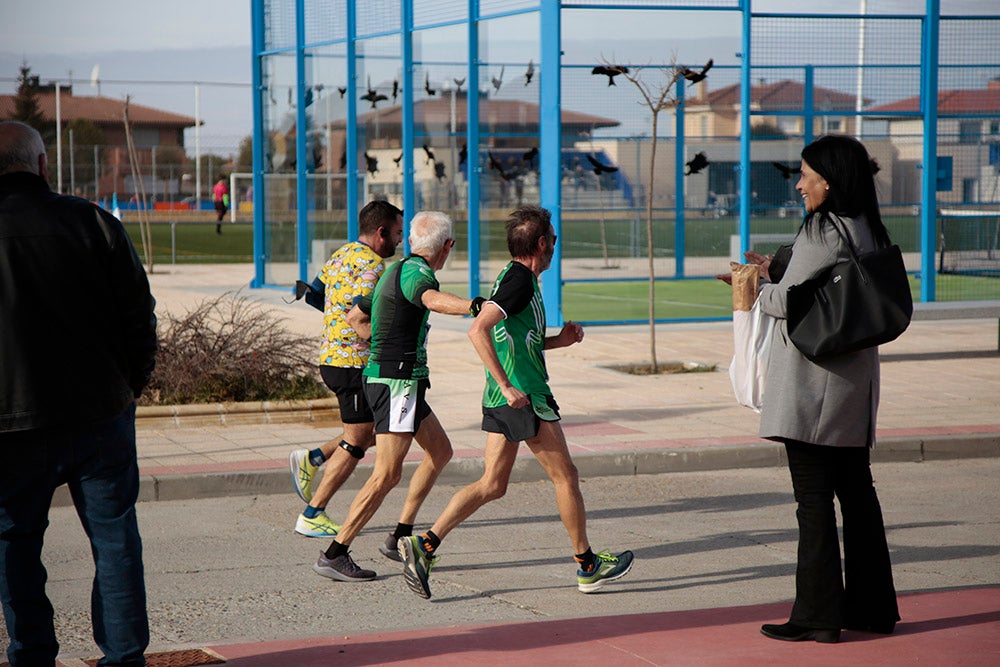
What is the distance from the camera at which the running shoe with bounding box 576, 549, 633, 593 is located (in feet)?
19.9

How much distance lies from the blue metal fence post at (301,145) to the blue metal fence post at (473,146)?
481 centimetres

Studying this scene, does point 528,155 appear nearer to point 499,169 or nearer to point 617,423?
point 499,169

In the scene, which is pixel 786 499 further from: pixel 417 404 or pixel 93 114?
pixel 93 114

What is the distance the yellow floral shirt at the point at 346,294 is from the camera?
6.91 m

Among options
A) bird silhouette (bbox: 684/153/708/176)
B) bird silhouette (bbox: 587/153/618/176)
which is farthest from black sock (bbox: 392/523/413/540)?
bird silhouette (bbox: 684/153/708/176)

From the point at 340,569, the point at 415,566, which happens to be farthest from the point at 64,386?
the point at 340,569

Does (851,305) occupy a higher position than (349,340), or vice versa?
(851,305)

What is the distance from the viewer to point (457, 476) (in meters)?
8.76

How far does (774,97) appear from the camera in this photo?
18984 mm

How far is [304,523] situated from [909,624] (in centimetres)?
310

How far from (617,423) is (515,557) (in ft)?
11.7

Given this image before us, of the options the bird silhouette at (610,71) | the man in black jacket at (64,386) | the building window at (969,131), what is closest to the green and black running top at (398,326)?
the man in black jacket at (64,386)

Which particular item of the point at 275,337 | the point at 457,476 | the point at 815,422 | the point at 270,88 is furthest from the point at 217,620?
the point at 270,88

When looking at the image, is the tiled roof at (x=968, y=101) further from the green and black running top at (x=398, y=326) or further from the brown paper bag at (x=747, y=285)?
the brown paper bag at (x=747, y=285)
